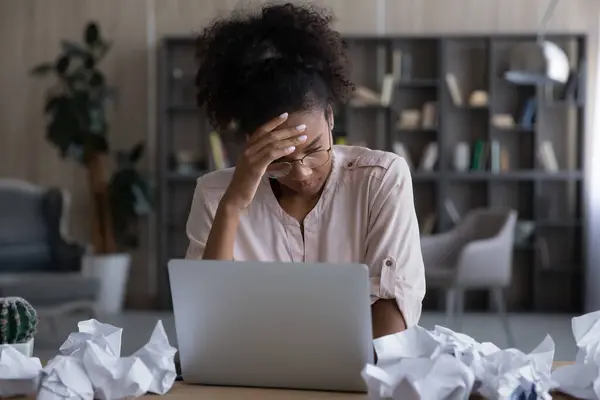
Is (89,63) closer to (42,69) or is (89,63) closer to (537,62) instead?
(42,69)

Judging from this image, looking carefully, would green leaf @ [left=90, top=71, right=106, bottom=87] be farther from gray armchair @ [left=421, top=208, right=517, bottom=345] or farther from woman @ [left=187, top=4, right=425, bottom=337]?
woman @ [left=187, top=4, right=425, bottom=337]

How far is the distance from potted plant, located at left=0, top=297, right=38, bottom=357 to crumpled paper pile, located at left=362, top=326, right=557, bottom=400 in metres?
0.54

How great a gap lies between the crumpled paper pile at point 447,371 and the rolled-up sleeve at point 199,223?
706 mm

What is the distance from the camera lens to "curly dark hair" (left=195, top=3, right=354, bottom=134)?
155cm

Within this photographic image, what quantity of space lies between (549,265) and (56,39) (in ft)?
14.1

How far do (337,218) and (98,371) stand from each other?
721 mm

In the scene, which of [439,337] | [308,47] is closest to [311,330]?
[439,337]

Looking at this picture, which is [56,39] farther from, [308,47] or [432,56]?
[308,47]

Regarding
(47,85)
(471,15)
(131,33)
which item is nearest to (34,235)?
(47,85)

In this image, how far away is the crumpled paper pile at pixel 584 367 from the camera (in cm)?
107

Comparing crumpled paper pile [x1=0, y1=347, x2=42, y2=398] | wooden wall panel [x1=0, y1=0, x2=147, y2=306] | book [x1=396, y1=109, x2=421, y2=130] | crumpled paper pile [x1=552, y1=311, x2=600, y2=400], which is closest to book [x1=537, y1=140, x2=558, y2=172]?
book [x1=396, y1=109, x2=421, y2=130]

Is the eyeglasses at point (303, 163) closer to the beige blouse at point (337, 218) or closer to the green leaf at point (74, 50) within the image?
the beige blouse at point (337, 218)

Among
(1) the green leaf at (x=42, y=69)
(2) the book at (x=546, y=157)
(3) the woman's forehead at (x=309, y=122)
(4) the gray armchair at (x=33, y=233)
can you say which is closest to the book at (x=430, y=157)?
(2) the book at (x=546, y=157)

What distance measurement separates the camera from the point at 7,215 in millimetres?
5109
